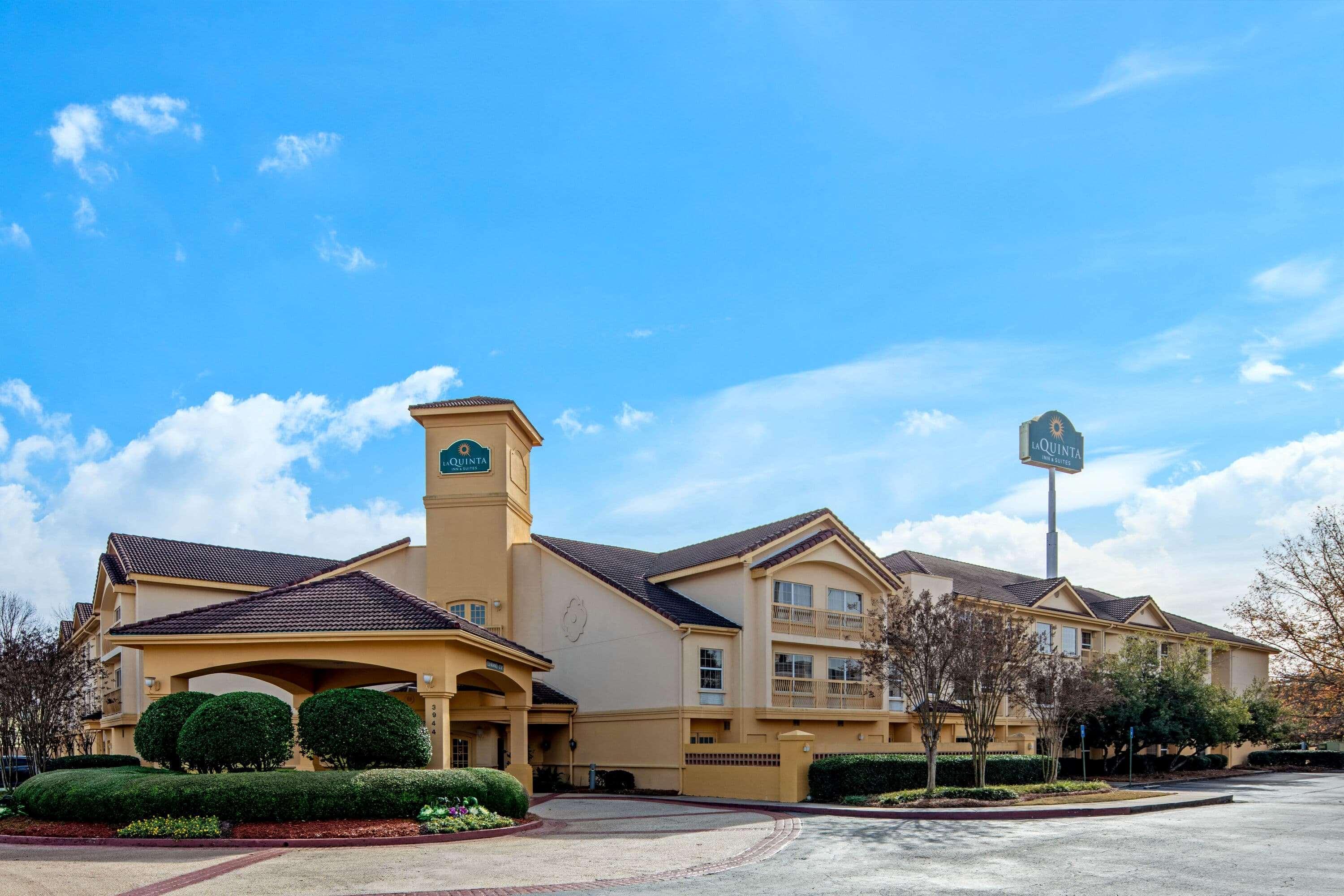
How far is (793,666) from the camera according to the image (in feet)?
118

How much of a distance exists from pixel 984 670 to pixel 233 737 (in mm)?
18522

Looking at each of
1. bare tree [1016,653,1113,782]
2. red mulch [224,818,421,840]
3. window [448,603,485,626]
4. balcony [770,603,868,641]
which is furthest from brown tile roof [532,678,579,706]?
red mulch [224,818,421,840]

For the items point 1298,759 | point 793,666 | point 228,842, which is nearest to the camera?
point 228,842

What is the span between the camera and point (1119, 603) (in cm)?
5397

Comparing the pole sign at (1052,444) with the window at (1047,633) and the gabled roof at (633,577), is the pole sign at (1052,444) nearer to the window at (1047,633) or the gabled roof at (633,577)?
the window at (1047,633)

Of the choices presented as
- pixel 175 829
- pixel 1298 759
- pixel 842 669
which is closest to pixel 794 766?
pixel 842 669

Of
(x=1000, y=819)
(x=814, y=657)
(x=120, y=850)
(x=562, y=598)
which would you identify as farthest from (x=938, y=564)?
(x=120, y=850)

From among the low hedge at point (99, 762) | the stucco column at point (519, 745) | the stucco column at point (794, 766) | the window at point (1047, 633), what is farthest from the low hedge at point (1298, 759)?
the low hedge at point (99, 762)

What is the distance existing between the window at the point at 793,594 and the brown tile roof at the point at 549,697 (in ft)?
25.0

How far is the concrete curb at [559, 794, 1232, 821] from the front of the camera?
23828 millimetres

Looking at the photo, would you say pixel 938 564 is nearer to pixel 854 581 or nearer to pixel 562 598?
pixel 854 581

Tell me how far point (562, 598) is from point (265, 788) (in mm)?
20560

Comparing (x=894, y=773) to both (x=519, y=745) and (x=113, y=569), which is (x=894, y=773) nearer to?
(x=519, y=745)

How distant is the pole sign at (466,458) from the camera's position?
39.3 metres
